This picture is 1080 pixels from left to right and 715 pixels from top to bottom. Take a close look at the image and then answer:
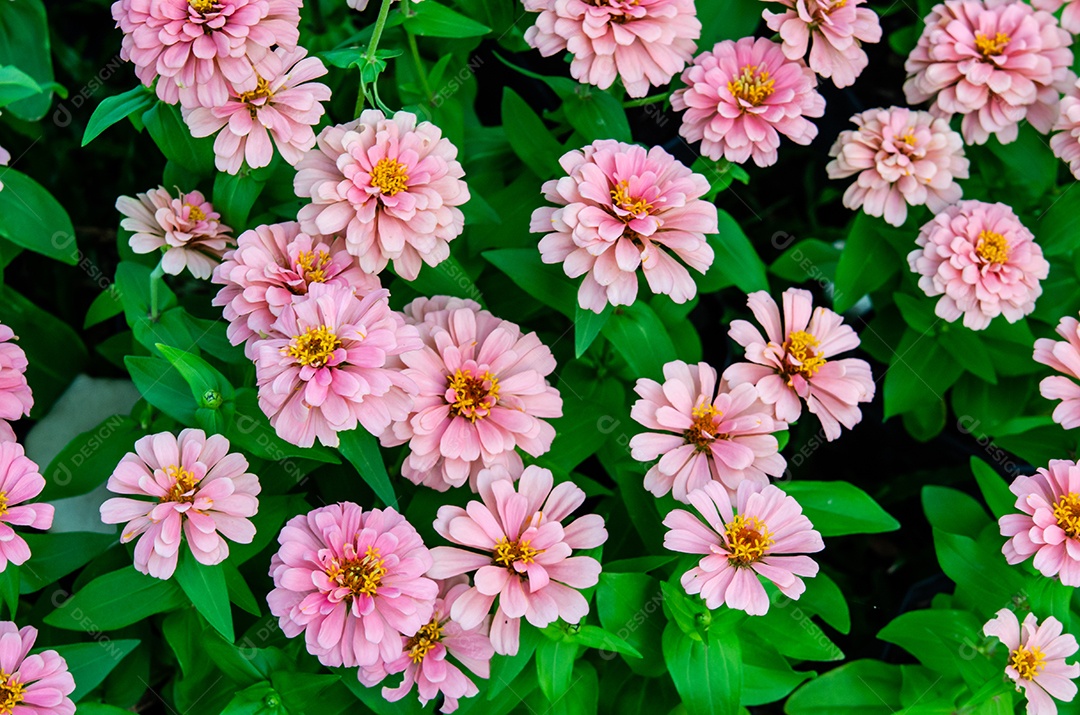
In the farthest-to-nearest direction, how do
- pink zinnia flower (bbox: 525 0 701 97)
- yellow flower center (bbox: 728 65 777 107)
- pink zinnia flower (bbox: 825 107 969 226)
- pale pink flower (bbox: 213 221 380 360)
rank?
pink zinnia flower (bbox: 825 107 969 226)
yellow flower center (bbox: 728 65 777 107)
pink zinnia flower (bbox: 525 0 701 97)
pale pink flower (bbox: 213 221 380 360)

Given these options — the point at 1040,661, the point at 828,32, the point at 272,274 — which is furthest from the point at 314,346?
the point at 1040,661

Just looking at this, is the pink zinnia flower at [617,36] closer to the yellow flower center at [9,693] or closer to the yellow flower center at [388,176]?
the yellow flower center at [388,176]

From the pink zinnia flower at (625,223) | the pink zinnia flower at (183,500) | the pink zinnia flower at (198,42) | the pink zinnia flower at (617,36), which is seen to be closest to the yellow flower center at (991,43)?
the pink zinnia flower at (617,36)

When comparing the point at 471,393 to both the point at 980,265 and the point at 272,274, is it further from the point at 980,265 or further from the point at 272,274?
the point at 980,265

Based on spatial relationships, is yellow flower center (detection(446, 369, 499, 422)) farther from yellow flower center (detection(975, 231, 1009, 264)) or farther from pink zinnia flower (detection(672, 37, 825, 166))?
yellow flower center (detection(975, 231, 1009, 264))

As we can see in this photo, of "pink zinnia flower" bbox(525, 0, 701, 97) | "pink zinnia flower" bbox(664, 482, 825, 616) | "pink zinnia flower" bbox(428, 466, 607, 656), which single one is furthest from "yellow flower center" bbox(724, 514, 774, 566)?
"pink zinnia flower" bbox(525, 0, 701, 97)

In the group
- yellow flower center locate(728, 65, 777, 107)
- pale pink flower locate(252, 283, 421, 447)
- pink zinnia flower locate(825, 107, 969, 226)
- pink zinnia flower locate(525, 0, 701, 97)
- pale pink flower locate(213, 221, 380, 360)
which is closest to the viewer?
pale pink flower locate(252, 283, 421, 447)
